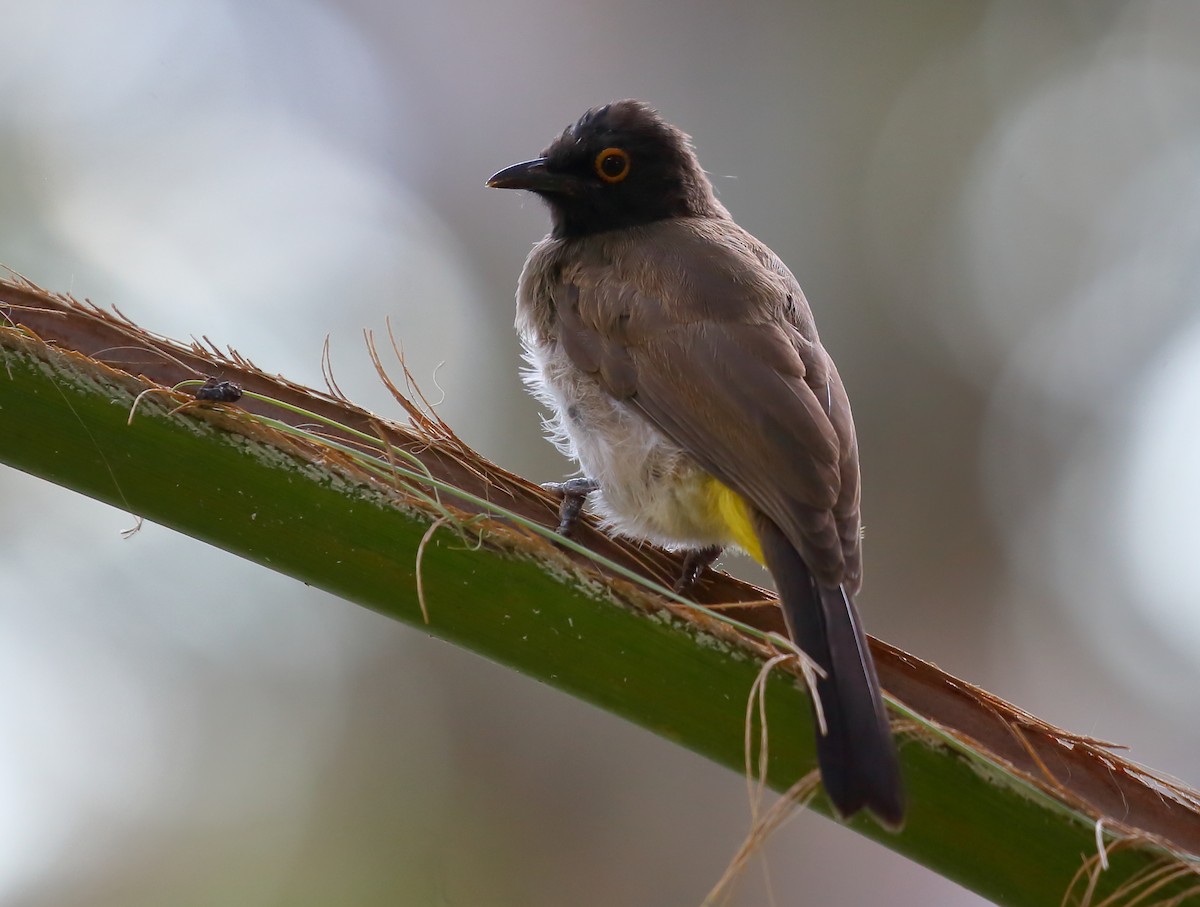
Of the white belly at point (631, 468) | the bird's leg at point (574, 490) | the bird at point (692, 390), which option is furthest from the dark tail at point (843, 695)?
the bird's leg at point (574, 490)

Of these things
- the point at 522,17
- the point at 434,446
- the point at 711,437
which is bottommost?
the point at 434,446

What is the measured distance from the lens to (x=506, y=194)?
5766 millimetres

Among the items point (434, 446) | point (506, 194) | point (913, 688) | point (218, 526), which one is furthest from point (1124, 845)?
point (506, 194)

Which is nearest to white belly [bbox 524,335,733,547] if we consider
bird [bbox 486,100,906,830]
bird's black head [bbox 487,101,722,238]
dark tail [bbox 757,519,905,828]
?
bird [bbox 486,100,906,830]

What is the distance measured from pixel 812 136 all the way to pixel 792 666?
4.97 m

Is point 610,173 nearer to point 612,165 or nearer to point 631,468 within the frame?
point 612,165

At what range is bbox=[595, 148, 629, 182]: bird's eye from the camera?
3.41 metres

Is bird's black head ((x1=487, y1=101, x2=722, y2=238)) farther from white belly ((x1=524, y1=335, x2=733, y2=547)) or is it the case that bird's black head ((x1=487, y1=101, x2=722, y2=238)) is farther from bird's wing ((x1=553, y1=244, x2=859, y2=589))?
white belly ((x1=524, y1=335, x2=733, y2=547))

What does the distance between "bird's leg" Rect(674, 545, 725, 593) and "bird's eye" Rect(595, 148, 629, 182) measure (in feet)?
4.22

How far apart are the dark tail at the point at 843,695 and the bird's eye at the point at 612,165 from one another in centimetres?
157

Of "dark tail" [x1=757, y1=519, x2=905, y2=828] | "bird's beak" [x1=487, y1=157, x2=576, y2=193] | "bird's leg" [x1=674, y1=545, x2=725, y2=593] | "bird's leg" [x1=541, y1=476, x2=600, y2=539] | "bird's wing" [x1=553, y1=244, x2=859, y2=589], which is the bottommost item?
"bird's leg" [x1=541, y1=476, x2=600, y2=539]

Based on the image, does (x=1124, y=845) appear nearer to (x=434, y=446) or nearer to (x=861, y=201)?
(x=434, y=446)

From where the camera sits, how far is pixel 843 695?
5.64 ft

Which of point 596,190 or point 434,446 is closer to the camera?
point 434,446
